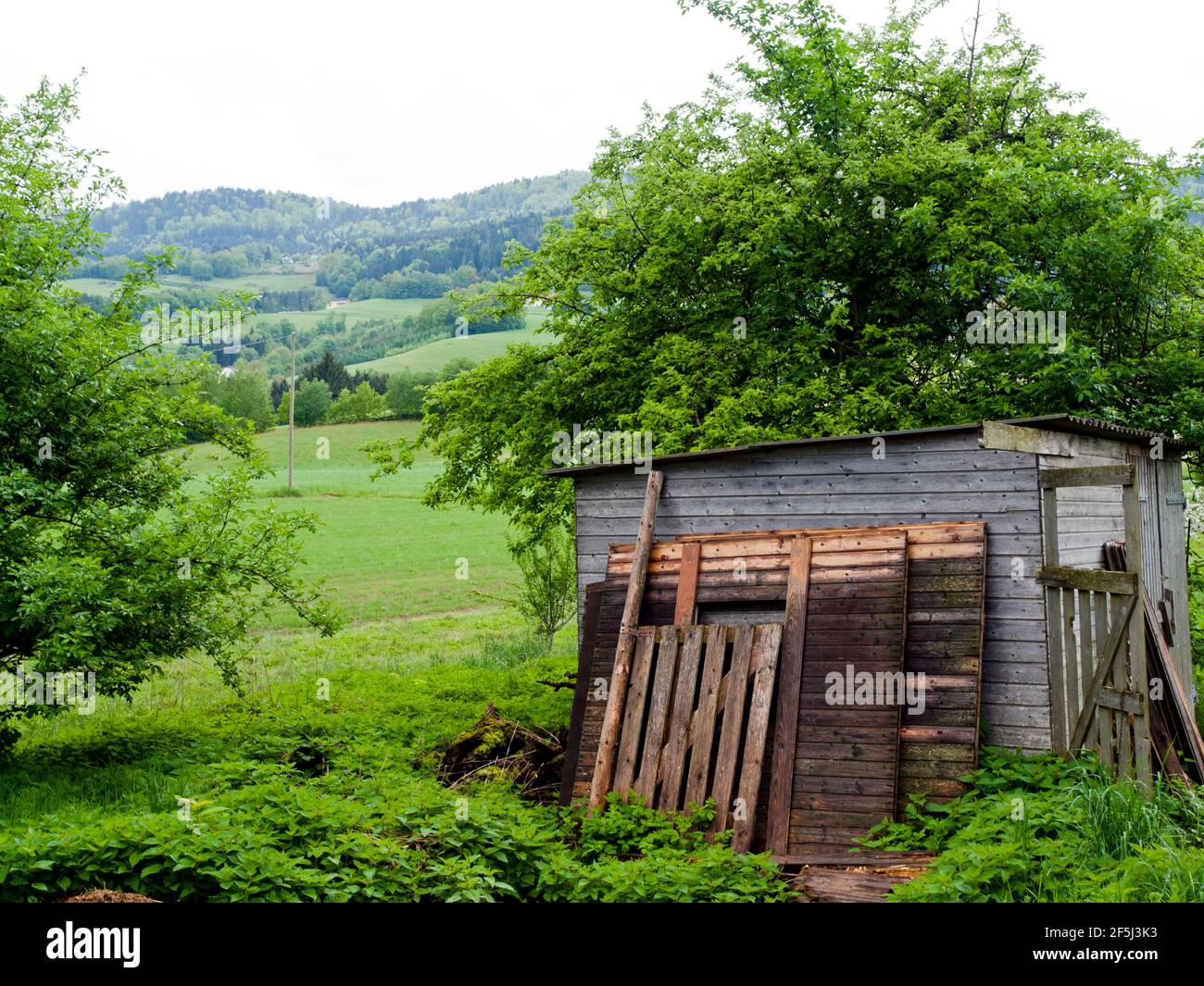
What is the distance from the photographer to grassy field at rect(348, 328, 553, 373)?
102m

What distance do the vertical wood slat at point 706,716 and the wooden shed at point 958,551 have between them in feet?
1.83

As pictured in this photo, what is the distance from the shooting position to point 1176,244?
1695cm

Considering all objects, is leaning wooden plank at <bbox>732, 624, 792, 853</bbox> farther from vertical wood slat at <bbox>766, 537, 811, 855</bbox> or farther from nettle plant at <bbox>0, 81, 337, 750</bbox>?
nettle plant at <bbox>0, 81, 337, 750</bbox>

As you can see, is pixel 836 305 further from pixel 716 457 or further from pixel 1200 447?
pixel 716 457

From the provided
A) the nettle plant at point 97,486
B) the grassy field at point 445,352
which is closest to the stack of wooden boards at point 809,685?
the nettle plant at point 97,486

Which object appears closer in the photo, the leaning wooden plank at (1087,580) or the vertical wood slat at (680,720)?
the leaning wooden plank at (1087,580)

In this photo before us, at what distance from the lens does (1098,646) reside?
9.50 metres

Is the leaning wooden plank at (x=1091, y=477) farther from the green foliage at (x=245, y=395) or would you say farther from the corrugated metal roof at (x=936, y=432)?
the green foliage at (x=245, y=395)

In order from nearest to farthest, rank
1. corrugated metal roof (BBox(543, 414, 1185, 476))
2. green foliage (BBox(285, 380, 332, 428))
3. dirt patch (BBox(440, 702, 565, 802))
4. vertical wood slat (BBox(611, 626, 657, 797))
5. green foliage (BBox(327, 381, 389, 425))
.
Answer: corrugated metal roof (BBox(543, 414, 1185, 476))
vertical wood slat (BBox(611, 626, 657, 797))
dirt patch (BBox(440, 702, 565, 802))
green foliage (BBox(327, 381, 389, 425))
green foliage (BBox(285, 380, 332, 428))
